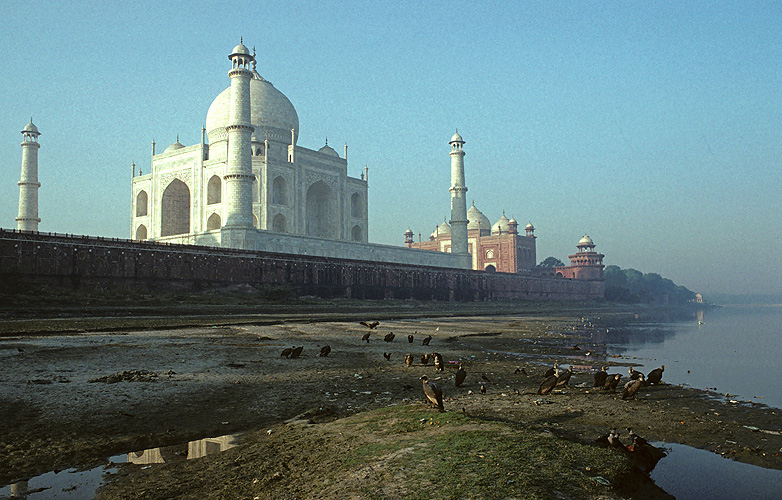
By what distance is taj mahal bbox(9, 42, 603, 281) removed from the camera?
122ft

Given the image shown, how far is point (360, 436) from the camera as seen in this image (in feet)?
13.0

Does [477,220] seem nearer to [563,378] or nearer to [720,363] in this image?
[720,363]

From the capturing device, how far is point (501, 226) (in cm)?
7481

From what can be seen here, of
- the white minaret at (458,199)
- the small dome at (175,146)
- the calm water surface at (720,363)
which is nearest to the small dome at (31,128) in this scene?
the small dome at (175,146)

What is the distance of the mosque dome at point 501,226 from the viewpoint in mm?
73806

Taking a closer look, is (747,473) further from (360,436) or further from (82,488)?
(82,488)

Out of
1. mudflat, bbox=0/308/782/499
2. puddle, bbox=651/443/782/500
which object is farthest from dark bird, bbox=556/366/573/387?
puddle, bbox=651/443/782/500

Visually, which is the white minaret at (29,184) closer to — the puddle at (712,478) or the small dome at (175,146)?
the small dome at (175,146)

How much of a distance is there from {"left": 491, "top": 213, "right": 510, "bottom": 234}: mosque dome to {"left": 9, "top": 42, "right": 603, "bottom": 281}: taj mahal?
19.7 m

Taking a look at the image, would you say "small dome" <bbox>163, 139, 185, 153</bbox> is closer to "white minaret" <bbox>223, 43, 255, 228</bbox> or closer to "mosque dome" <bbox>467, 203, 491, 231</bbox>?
"white minaret" <bbox>223, 43, 255, 228</bbox>

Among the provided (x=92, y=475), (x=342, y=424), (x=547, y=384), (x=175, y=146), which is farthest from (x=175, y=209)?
(x=92, y=475)

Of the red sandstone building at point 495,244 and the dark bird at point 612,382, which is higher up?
the red sandstone building at point 495,244

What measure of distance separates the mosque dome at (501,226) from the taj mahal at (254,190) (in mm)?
19746

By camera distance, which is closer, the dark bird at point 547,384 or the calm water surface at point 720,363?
the dark bird at point 547,384
